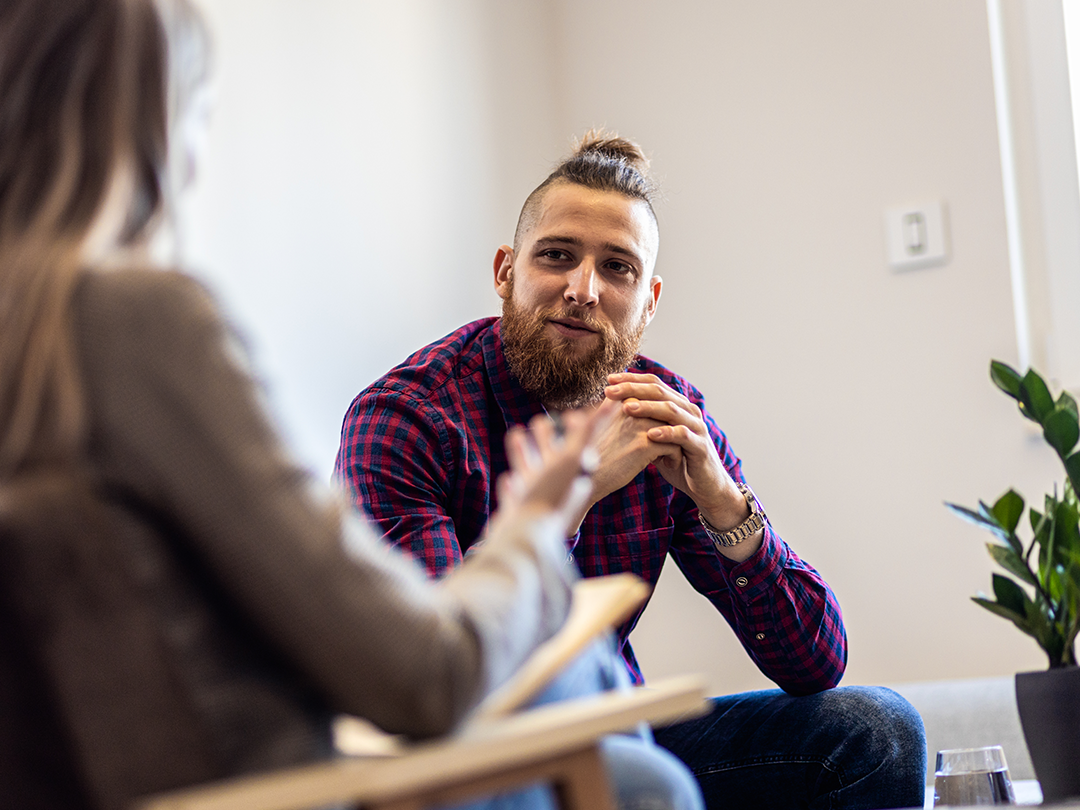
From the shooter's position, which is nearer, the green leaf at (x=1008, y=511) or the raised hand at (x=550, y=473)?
the raised hand at (x=550, y=473)

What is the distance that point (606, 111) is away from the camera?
113 inches


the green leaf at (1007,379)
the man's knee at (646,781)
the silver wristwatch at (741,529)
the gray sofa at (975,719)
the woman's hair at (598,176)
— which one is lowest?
the gray sofa at (975,719)

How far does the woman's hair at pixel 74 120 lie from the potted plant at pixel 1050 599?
893 mm

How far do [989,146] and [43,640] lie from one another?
87.7 inches

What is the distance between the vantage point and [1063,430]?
3.89 ft

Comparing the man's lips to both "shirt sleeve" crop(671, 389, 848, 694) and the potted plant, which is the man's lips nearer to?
"shirt sleeve" crop(671, 389, 848, 694)

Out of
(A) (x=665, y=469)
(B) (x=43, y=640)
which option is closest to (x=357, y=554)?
(B) (x=43, y=640)

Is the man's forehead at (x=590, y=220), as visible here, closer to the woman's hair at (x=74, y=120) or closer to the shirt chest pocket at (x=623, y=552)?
the shirt chest pocket at (x=623, y=552)

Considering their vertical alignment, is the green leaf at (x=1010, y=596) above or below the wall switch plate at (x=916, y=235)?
below

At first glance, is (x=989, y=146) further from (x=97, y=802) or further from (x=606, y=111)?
(x=97, y=802)

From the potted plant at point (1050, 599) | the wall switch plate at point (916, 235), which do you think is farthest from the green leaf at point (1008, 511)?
the wall switch plate at point (916, 235)

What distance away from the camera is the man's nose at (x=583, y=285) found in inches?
72.2

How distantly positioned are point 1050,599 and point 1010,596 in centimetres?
4

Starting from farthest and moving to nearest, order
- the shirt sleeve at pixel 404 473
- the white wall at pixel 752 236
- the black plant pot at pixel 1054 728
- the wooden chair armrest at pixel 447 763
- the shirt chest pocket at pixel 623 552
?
the white wall at pixel 752 236 → the shirt chest pocket at pixel 623 552 → the shirt sleeve at pixel 404 473 → the black plant pot at pixel 1054 728 → the wooden chair armrest at pixel 447 763
